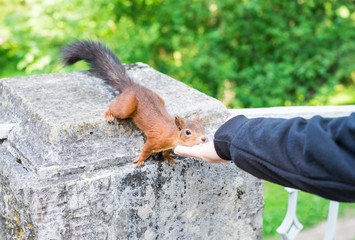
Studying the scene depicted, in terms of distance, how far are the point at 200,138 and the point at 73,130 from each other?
397 mm

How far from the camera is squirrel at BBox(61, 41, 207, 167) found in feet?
3.76

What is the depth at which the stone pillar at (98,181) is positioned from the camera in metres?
0.96

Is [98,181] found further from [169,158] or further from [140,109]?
[140,109]

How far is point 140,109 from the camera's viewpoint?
4.21 ft

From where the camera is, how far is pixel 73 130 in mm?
1022

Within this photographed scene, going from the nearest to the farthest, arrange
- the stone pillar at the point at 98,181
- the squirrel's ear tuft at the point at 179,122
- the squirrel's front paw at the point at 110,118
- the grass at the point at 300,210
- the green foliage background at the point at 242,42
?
the stone pillar at the point at 98,181 → the squirrel's front paw at the point at 110,118 → the squirrel's ear tuft at the point at 179,122 → the grass at the point at 300,210 → the green foliage background at the point at 242,42

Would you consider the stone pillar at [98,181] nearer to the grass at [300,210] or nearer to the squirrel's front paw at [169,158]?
the squirrel's front paw at [169,158]

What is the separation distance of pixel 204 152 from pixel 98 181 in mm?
277

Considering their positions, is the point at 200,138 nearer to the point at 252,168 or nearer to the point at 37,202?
the point at 252,168

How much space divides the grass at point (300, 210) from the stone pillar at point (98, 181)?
7.20 feet

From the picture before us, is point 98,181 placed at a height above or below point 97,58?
below

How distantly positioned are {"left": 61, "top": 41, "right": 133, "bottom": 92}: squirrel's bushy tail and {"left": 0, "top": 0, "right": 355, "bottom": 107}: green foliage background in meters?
2.81

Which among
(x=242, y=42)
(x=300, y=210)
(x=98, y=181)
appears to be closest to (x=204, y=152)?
(x=98, y=181)

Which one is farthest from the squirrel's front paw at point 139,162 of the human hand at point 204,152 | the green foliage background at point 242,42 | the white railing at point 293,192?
the green foliage background at point 242,42
